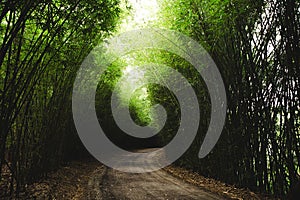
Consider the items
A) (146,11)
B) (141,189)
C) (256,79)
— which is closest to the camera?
(256,79)

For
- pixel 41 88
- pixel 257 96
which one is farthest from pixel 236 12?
pixel 41 88

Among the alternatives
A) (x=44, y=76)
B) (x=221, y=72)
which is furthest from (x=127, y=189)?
(x=221, y=72)

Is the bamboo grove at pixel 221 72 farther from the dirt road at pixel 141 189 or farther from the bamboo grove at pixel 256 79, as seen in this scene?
the dirt road at pixel 141 189

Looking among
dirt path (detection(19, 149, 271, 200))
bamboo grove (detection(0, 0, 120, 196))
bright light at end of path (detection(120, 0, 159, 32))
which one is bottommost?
dirt path (detection(19, 149, 271, 200))

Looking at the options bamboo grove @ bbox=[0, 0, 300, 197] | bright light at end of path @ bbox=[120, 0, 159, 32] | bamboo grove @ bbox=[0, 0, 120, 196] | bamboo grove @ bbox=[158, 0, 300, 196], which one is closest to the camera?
bamboo grove @ bbox=[0, 0, 300, 197]

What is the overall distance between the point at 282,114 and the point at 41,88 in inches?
144

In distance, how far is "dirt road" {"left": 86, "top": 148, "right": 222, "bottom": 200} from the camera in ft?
15.0

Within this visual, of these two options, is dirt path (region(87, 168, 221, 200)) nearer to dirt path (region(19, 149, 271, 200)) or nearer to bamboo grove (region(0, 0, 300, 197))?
dirt path (region(19, 149, 271, 200))

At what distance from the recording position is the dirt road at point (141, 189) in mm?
4586

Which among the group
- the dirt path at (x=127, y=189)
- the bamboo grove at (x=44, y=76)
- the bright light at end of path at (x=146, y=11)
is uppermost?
the bright light at end of path at (x=146, y=11)

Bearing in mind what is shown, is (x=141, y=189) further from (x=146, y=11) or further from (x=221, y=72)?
(x=146, y=11)

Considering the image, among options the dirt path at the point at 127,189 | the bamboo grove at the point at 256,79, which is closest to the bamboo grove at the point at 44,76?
the dirt path at the point at 127,189

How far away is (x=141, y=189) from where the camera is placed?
17.0ft

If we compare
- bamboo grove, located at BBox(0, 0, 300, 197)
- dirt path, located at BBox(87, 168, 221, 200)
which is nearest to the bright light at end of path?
bamboo grove, located at BBox(0, 0, 300, 197)
